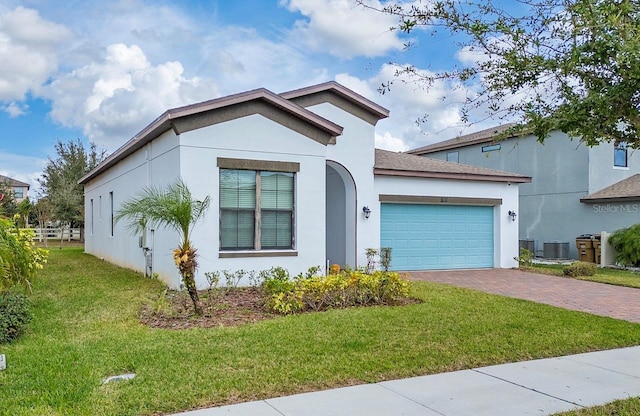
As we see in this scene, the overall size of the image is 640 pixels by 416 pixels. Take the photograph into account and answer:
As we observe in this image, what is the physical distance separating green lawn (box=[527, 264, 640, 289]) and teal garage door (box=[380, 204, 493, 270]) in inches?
78.0

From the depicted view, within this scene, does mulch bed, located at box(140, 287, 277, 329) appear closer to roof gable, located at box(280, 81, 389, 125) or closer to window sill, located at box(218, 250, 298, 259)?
window sill, located at box(218, 250, 298, 259)

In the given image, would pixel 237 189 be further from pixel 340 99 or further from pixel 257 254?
pixel 340 99

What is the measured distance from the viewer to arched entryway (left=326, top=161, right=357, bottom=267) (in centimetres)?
1611

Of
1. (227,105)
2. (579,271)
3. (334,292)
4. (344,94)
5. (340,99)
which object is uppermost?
(344,94)

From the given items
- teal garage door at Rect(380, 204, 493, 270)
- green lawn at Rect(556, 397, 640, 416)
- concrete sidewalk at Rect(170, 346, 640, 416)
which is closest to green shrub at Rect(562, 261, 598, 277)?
teal garage door at Rect(380, 204, 493, 270)

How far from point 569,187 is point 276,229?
15.9 metres

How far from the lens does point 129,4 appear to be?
12.5 metres

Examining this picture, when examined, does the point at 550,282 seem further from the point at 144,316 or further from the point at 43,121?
the point at 43,121

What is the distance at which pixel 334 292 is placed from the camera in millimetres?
10211

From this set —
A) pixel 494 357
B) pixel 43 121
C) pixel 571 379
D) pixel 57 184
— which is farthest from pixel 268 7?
pixel 57 184

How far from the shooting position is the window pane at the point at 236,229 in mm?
12384

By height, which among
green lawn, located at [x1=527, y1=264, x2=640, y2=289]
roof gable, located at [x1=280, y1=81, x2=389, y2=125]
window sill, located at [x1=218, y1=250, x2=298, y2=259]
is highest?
roof gable, located at [x1=280, y1=81, x2=389, y2=125]

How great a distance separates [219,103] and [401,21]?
744cm

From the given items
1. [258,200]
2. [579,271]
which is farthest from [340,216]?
[579,271]
